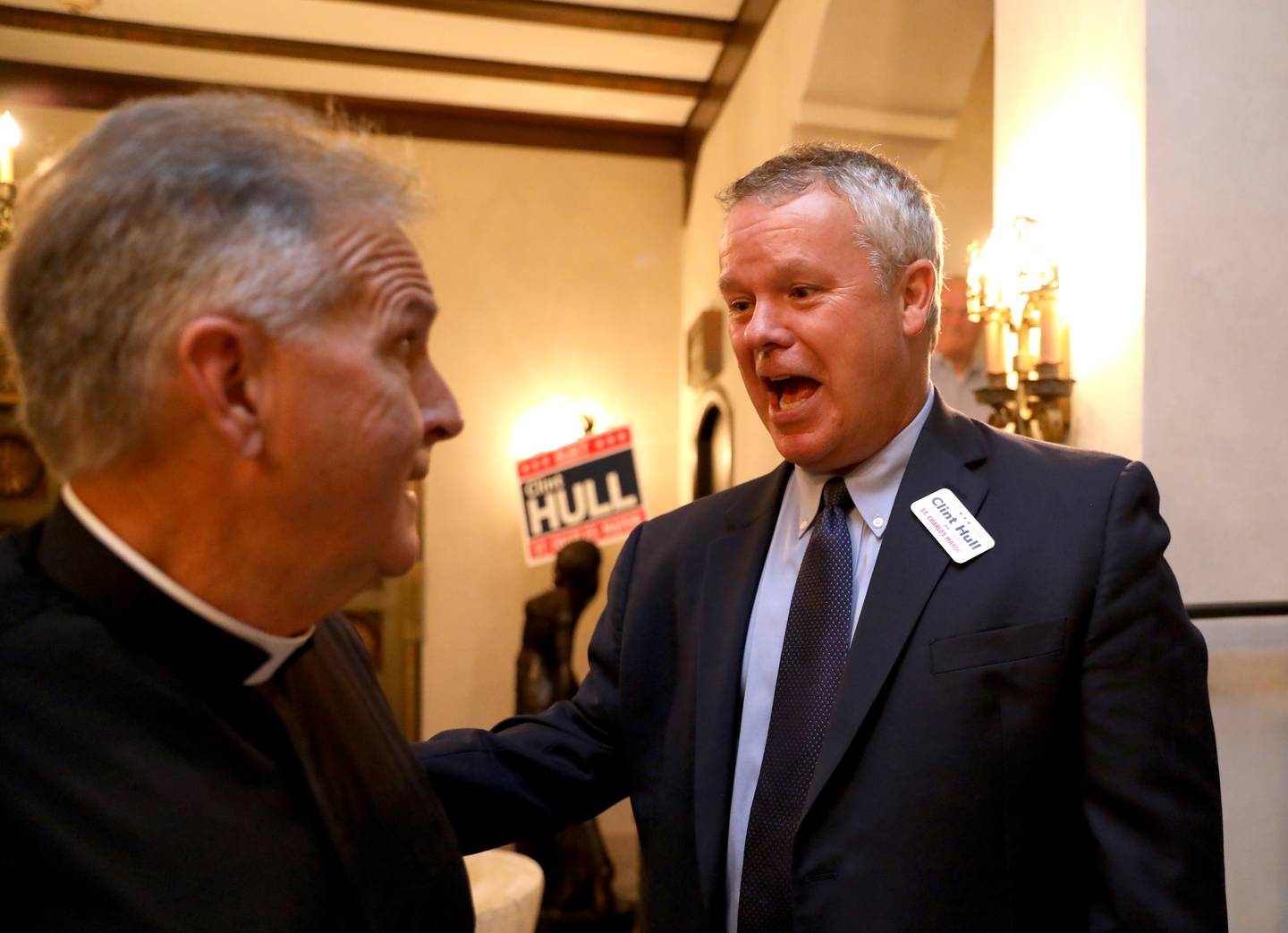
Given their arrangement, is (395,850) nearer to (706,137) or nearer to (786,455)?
(786,455)

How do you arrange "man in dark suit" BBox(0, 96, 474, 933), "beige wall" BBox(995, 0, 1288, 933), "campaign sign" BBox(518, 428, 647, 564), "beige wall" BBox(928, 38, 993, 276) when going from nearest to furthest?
1. "man in dark suit" BBox(0, 96, 474, 933)
2. "beige wall" BBox(995, 0, 1288, 933)
3. "beige wall" BBox(928, 38, 993, 276)
4. "campaign sign" BBox(518, 428, 647, 564)

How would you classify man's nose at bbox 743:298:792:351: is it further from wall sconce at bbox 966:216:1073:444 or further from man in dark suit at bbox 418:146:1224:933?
wall sconce at bbox 966:216:1073:444

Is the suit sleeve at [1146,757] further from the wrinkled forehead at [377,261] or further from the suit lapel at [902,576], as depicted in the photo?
the wrinkled forehead at [377,261]

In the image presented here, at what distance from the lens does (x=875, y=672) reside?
4.88 feet

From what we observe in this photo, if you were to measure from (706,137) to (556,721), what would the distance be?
5.49 metres

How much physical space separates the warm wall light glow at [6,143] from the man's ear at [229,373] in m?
2.96

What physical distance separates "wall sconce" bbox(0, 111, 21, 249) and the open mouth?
98.9 inches

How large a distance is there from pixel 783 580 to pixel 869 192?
0.61m

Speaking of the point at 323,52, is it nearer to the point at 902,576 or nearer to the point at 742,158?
the point at 742,158

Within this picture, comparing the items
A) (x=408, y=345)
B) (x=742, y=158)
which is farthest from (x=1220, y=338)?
(x=742, y=158)

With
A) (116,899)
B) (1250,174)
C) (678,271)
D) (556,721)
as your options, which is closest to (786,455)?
(556,721)

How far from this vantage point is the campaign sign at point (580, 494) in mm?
6090

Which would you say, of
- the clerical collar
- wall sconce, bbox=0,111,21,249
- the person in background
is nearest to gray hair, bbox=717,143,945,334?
the clerical collar

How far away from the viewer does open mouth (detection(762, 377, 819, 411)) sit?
1.70 meters
